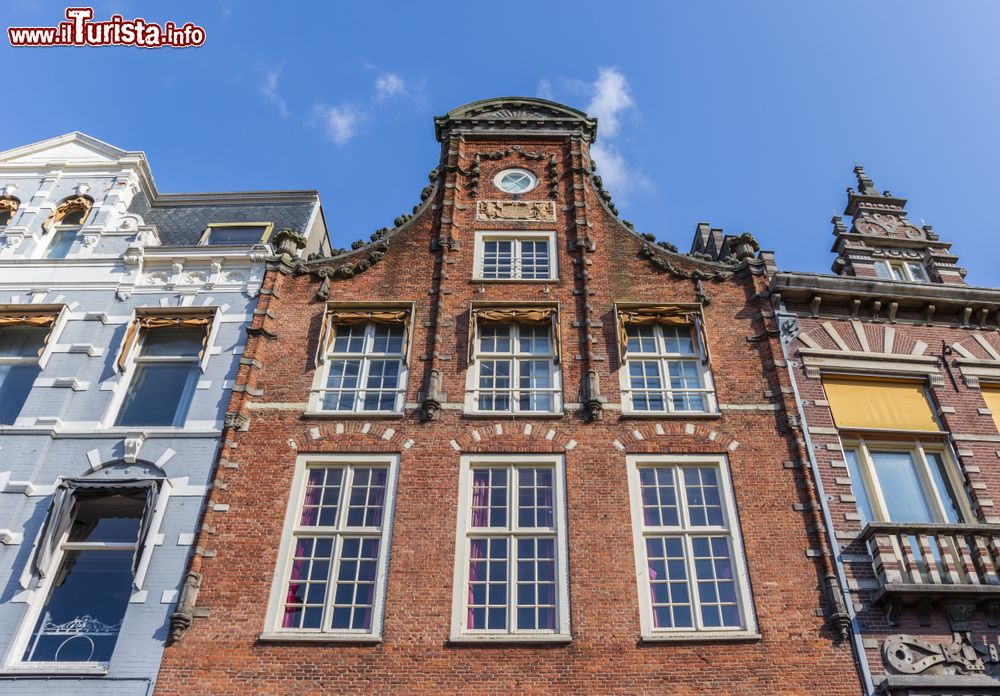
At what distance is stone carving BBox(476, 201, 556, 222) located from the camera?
18.6 meters

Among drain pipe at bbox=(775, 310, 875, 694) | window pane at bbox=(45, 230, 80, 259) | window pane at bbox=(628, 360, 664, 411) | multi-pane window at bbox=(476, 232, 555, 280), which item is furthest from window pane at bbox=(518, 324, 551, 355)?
window pane at bbox=(45, 230, 80, 259)

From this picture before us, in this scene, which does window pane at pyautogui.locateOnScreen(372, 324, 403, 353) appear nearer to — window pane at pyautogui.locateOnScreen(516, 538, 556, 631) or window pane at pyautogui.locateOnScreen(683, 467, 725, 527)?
window pane at pyautogui.locateOnScreen(516, 538, 556, 631)

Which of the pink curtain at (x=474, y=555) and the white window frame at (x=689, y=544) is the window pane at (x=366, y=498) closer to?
the pink curtain at (x=474, y=555)

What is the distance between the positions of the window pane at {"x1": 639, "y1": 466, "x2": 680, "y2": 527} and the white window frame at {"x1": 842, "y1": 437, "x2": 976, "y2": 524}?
137 inches

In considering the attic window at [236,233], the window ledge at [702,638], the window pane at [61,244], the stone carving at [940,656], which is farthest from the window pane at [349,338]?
the stone carving at [940,656]

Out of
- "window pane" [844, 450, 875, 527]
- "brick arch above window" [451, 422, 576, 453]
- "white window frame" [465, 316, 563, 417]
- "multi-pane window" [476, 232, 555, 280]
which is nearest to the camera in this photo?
"window pane" [844, 450, 875, 527]

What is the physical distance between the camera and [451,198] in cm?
1889

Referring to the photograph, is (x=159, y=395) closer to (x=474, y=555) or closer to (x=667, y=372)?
(x=474, y=555)

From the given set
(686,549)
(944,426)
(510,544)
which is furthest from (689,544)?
(944,426)

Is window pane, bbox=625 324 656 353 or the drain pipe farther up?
window pane, bbox=625 324 656 353

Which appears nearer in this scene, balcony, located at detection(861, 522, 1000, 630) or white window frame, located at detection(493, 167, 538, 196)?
balcony, located at detection(861, 522, 1000, 630)

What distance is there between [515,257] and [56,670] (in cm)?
1182

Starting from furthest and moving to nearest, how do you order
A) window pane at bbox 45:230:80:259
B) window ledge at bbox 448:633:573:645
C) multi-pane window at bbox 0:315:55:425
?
window pane at bbox 45:230:80:259
multi-pane window at bbox 0:315:55:425
window ledge at bbox 448:633:573:645

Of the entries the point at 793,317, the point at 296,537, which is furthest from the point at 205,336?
the point at 793,317
